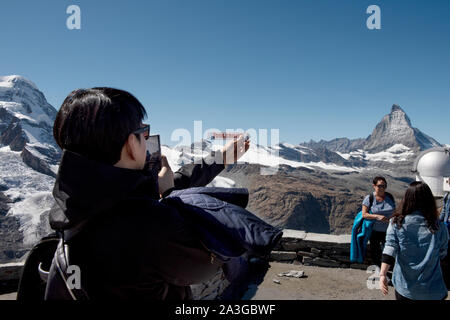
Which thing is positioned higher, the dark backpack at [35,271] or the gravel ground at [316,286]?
the dark backpack at [35,271]

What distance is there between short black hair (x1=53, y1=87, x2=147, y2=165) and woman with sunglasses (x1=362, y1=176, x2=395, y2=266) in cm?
662

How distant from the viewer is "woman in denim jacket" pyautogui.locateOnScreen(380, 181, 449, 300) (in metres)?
3.24

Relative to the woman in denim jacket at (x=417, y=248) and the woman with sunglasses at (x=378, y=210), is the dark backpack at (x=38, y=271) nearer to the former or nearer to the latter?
the woman in denim jacket at (x=417, y=248)

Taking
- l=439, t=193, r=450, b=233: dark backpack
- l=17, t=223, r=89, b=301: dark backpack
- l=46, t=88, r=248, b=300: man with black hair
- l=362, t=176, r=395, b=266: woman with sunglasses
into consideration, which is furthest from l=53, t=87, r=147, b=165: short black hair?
l=362, t=176, r=395, b=266: woman with sunglasses

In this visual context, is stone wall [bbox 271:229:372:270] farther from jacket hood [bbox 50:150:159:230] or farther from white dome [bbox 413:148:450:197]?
jacket hood [bbox 50:150:159:230]

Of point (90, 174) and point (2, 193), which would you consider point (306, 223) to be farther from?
point (90, 174)

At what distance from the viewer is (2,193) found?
6555 inches

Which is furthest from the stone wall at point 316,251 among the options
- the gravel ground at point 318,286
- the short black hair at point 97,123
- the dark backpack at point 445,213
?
the short black hair at point 97,123

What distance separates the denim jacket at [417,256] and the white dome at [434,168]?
14.6 ft

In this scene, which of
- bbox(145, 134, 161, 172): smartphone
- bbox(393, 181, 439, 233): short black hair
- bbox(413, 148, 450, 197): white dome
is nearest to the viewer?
bbox(145, 134, 161, 172): smartphone

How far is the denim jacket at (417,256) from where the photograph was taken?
10.6ft

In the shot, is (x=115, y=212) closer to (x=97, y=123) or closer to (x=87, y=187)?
(x=87, y=187)

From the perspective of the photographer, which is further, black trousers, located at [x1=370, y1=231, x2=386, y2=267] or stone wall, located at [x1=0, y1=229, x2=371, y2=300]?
stone wall, located at [x1=0, y1=229, x2=371, y2=300]

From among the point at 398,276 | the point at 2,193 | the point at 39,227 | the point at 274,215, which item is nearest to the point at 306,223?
the point at 274,215
